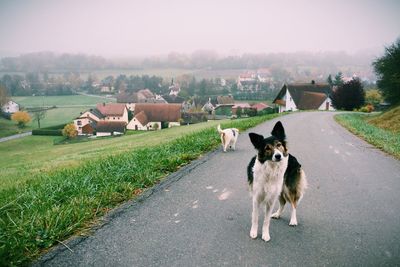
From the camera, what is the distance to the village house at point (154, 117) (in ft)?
258

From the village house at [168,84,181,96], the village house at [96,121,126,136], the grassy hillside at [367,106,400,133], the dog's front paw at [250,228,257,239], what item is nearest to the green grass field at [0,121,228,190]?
the dog's front paw at [250,228,257,239]

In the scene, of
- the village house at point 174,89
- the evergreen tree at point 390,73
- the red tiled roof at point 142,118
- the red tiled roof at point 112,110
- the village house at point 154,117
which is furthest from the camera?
the village house at point 174,89

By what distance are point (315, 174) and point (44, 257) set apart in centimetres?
722

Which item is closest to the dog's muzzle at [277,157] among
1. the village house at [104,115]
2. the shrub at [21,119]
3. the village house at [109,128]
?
the village house at [109,128]

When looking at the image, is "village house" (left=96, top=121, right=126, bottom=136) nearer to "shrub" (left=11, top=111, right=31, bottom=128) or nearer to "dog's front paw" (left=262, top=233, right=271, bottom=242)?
"shrub" (left=11, top=111, right=31, bottom=128)

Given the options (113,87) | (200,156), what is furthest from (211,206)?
(113,87)

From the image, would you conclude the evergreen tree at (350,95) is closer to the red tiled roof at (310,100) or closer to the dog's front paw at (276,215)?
the red tiled roof at (310,100)

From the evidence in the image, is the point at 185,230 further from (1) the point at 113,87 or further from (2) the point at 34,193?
(1) the point at 113,87

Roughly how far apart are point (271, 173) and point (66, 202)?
3.99m

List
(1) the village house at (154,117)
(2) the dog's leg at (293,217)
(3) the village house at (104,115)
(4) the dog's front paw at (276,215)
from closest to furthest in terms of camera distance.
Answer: (2) the dog's leg at (293,217)
(4) the dog's front paw at (276,215)
(1) the village house at (154,117)
(3) the village house at (104,115)

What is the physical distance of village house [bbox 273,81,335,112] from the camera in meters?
69.9

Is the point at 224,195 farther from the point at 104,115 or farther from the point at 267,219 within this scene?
the point at 104,115

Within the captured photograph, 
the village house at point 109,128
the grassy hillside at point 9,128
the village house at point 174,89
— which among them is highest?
the village house at point 174,89

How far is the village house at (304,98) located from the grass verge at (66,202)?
6470 centimetres
